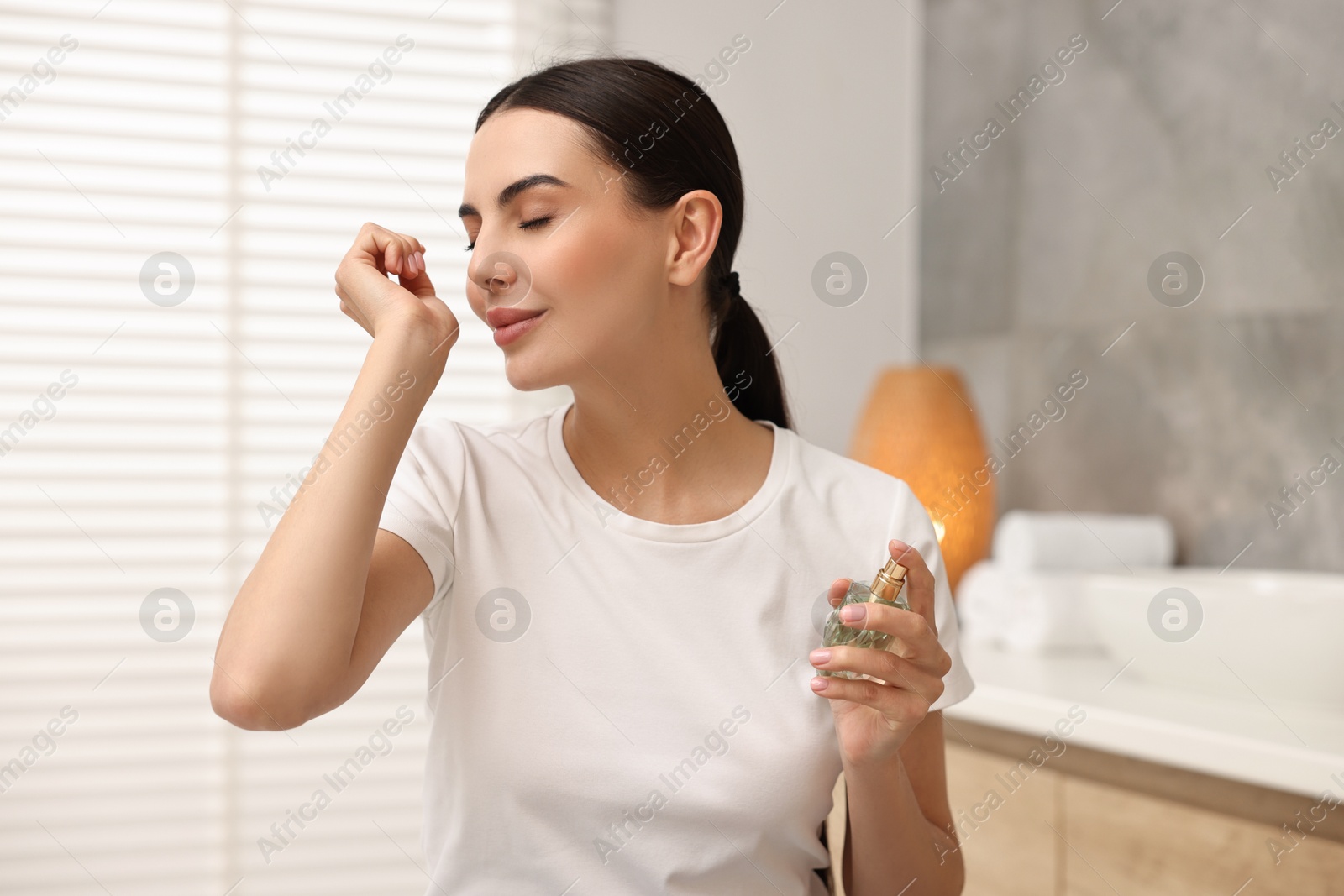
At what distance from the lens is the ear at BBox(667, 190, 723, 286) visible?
97 cm

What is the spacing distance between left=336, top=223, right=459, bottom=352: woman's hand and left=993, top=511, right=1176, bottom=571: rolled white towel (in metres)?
1.01

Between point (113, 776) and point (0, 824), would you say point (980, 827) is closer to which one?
point (113, 776)

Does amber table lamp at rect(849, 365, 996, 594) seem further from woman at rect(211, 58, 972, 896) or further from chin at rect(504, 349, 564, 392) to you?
chin at rect(504, 349, 564, 392)

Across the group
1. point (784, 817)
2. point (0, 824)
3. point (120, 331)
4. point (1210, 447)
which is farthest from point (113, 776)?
point (1210, 447)

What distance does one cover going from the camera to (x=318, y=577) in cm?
77

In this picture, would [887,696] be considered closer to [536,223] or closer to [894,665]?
[894,665]

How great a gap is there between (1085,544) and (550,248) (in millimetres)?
1049

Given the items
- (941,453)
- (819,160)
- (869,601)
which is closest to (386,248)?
(869,601)

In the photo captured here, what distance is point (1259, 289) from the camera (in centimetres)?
152

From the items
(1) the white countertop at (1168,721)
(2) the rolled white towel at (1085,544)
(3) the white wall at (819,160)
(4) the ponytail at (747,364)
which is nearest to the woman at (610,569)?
(4) the ponytail at (747,364)

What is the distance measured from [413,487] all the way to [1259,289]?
122 cm

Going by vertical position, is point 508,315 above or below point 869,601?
above

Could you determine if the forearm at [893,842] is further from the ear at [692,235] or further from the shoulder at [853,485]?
the ear at [692,235]

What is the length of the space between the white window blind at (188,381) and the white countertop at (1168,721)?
0.87m
